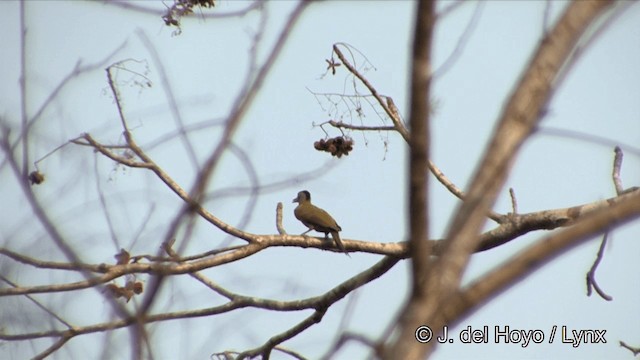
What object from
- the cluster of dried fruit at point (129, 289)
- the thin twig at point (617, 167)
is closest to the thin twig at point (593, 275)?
the thin twig at point (617, 167)

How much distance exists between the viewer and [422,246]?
1053mm

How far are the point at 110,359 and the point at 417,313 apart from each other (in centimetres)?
83

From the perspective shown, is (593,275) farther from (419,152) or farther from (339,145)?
(419,152)

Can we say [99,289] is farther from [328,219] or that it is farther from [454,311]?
[328,219]

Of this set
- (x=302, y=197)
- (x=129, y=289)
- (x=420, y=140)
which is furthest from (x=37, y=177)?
(x=302, y=197)

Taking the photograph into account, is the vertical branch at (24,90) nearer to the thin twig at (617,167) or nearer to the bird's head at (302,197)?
the thin twig at (617,167)

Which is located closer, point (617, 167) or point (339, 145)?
point (617, 167)

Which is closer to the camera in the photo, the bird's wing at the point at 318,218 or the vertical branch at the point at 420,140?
the vertical branch at the point at 420,140

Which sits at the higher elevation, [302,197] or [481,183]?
[302,197]

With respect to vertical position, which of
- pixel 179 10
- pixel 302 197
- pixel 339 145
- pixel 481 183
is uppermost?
pixel 302 197

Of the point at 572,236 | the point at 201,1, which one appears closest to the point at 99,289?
the point at 572,236

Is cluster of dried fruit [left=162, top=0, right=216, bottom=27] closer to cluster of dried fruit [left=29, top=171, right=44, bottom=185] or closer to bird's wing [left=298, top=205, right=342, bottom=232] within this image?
cluster of dried fruit [left=29, top=171, right=44, bottom=185]

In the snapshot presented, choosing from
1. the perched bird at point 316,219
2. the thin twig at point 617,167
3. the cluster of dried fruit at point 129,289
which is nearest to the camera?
the cluster of dried fruit at point 129,289

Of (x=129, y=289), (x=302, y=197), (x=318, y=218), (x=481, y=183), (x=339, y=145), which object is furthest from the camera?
(x=302, y=197)
